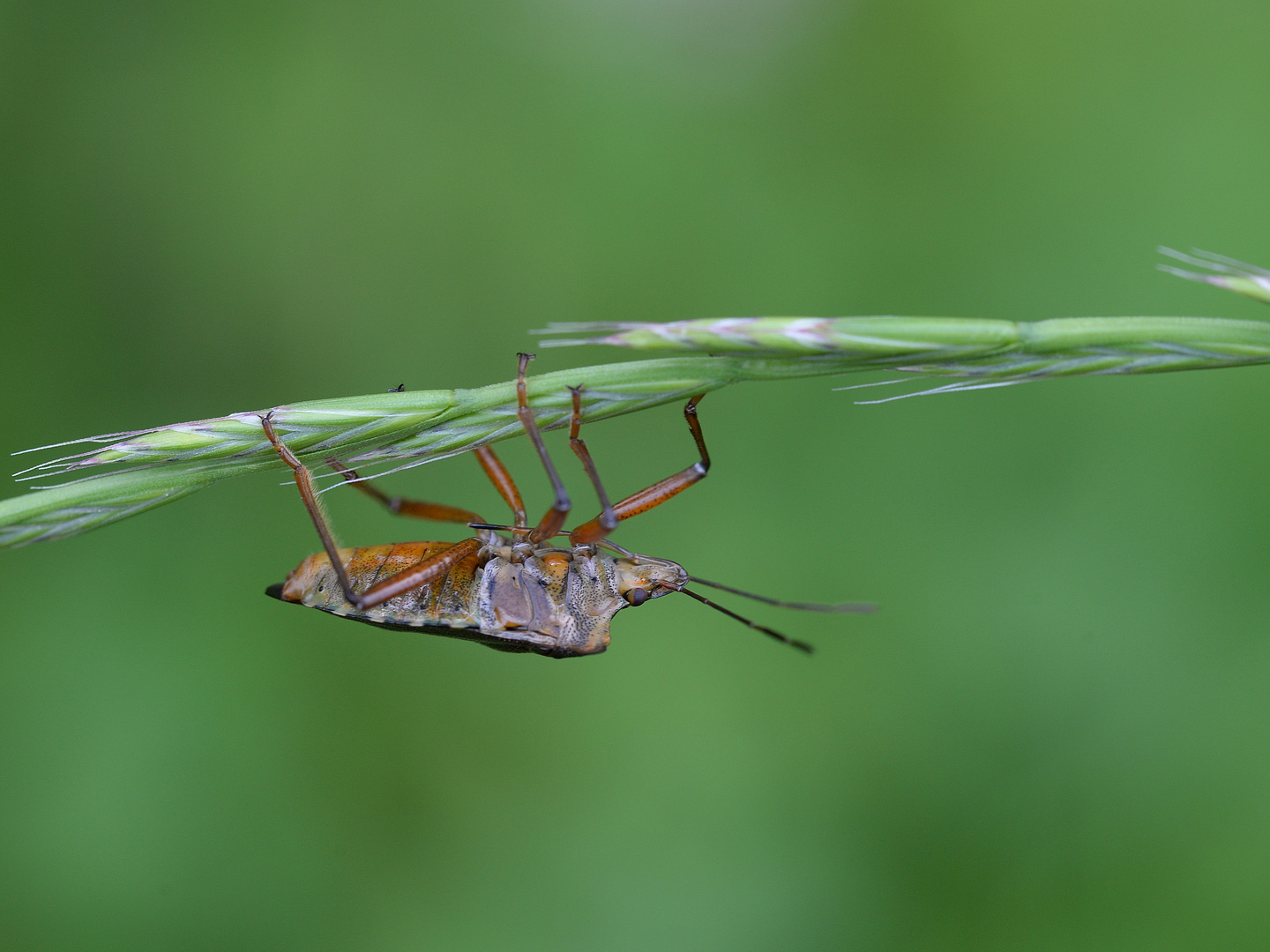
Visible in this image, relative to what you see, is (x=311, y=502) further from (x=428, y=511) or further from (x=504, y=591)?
(x=504, y=591)

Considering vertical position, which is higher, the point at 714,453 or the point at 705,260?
the point at 705,260

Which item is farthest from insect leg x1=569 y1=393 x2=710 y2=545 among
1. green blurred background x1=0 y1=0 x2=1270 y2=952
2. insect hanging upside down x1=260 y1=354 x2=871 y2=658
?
green blurred background x1=0 y1=0 x2=1270 y2=952

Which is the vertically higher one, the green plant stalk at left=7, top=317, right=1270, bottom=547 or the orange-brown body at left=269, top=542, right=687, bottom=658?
the green plant stalk at left=7, top=317, right=1270, bottom=547

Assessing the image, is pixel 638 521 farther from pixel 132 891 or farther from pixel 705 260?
pixel 132 891

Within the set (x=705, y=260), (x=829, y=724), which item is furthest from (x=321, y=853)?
(x=705, y=260)

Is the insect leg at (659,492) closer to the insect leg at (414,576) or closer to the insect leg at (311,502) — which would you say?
the insect leg at (414,576)

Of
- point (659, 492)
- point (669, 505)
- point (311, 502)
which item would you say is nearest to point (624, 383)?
point (659, 492)

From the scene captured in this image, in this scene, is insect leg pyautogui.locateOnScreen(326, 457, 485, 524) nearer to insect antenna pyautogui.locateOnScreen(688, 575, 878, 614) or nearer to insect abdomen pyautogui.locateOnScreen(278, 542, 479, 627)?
insect abdomen pyautogui.locateOnScreen(278, 542, 479, 627)
